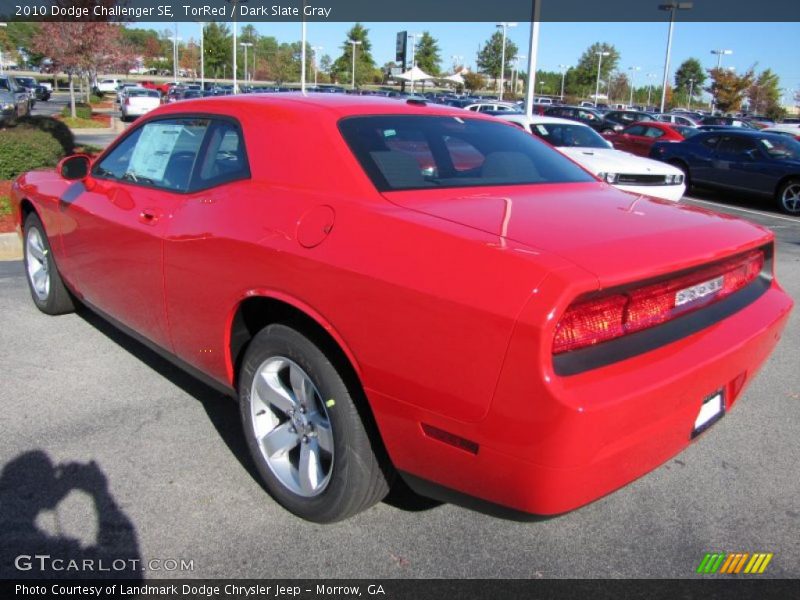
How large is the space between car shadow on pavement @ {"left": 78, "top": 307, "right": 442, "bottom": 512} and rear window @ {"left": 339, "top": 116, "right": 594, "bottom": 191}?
1.28 metres

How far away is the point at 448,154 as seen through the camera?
339 cm

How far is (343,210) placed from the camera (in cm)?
260

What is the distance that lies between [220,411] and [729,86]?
6123cm

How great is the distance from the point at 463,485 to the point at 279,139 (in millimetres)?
1699

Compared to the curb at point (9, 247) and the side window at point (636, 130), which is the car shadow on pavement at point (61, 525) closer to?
the curb at point (9, 247)

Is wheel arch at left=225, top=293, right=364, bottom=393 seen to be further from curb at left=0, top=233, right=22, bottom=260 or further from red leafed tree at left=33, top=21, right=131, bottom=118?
red leafed tree at left=33, top=21, right=131, bottom=118

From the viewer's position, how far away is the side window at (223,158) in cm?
314

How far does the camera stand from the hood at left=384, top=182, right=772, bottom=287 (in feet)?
7.30

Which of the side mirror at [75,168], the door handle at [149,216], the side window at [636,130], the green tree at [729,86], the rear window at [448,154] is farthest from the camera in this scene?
the green tree at [729,86]

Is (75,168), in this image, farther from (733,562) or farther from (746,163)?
(746,163)

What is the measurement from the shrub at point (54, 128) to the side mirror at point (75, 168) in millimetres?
8885

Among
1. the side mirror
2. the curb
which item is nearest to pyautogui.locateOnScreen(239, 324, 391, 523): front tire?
the side mirror

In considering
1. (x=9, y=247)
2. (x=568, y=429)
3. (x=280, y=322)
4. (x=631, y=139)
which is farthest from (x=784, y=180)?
(x=568, y=429)

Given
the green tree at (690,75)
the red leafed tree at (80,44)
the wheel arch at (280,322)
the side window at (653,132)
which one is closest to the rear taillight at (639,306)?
the wheel arch at (280,322)
